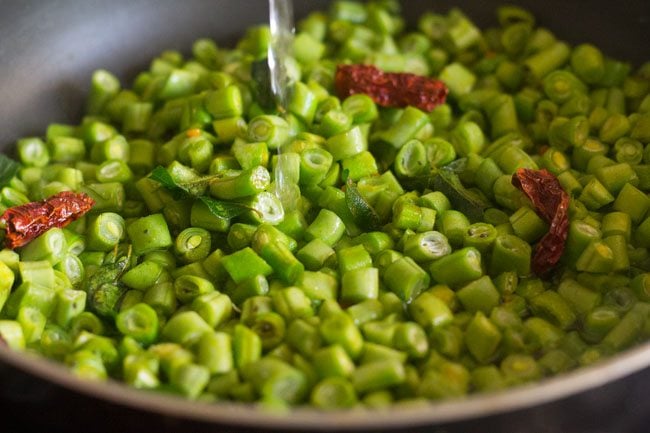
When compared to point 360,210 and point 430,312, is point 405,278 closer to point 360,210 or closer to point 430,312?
point 430,312

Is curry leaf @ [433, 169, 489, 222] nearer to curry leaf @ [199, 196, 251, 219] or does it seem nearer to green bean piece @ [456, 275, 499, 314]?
green bean piece @ [456, 275, 499, 314]

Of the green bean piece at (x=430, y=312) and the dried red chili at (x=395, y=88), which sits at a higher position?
the dried red chili at (x=395, y=88)

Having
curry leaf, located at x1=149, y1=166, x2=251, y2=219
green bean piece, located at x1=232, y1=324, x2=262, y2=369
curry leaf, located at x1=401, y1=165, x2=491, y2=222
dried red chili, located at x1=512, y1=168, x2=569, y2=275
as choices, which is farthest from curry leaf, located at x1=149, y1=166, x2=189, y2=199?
dried red chili, located at x1=512, y1=168, x2=569, y2=275

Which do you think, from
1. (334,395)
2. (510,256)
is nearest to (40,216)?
(334,395)

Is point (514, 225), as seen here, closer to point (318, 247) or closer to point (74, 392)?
point (318, 247)

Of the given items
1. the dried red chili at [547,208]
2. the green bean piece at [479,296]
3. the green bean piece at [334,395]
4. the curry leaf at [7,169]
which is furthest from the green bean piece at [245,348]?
the curry leaf at [7,169]

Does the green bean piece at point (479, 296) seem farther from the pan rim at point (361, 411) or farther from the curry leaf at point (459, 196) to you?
the pan rim at point (361, 411)

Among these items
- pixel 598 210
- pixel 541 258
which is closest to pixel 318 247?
pixel 541 258
